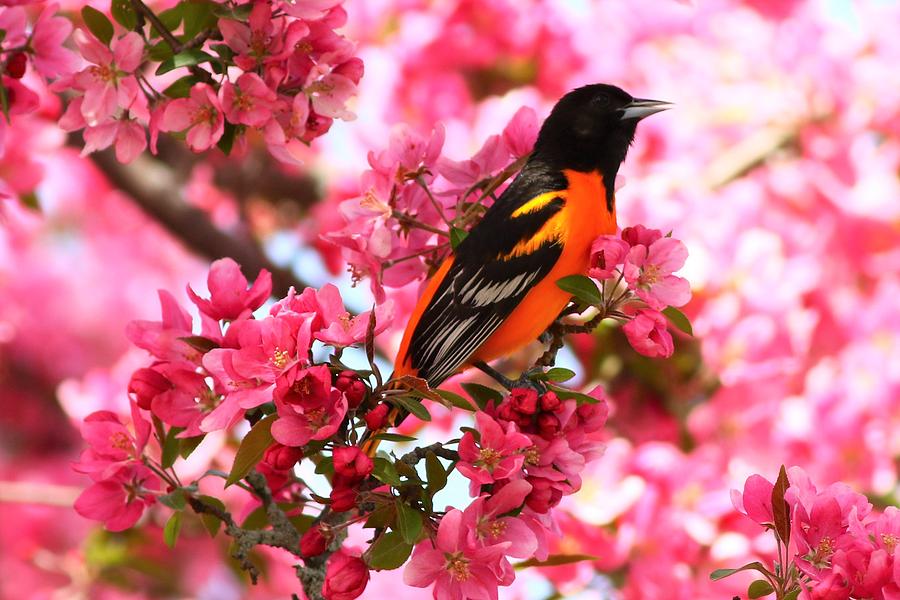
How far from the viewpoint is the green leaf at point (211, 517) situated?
6.57 ft

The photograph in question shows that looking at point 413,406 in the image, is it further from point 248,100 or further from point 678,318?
point 248,100

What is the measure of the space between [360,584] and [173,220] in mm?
2831

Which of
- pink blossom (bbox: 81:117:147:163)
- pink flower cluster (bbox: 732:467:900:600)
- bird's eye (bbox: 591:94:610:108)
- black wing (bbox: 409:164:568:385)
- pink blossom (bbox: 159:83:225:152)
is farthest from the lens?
bird's eye (bbox: 591:94:610:108)

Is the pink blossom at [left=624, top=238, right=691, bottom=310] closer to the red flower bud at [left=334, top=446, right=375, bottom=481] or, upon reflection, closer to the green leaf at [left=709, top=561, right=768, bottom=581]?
the green leaf at [left=709, top=561, right=768, bottom=581]

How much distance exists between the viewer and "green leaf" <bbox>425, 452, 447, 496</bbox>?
1794 millimetres

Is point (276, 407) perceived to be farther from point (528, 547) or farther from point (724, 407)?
point (724, 407)

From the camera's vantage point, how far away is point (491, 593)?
1821mm

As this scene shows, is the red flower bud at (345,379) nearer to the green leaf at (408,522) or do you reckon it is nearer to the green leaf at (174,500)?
the green leaf at (408,522)

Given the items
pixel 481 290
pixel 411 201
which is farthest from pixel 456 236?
pixel 481 290

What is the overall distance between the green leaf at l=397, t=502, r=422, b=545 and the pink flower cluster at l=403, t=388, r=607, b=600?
0.05 meters

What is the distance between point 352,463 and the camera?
1703 millimetres

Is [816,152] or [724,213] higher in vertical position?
[816,152]

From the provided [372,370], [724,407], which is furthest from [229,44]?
[724,407]

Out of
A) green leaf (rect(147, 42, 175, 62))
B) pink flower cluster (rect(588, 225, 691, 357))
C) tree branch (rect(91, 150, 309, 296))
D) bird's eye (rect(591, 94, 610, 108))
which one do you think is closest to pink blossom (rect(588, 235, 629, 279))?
pink flower cluster (rect(588, 225, 691, 357))
